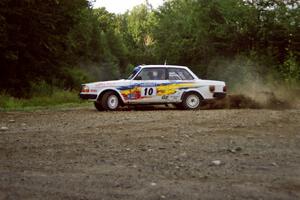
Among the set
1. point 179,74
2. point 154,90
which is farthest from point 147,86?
point 179,74

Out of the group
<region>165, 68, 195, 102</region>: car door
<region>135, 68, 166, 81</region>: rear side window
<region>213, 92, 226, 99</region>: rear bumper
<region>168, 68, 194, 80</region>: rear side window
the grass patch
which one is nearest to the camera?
<region>135, 68, 166, 81</region>: rear side window

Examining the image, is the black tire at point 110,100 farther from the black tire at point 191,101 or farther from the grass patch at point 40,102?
the grass patch at point 40,102

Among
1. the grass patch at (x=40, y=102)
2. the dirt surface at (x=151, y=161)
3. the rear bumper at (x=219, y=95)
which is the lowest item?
the dirt surface at (x=151, y=161)

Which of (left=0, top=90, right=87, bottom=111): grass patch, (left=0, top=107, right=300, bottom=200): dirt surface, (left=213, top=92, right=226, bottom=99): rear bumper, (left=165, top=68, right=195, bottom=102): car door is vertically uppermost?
(left=165, top=68, right=195, bottom=102): car door

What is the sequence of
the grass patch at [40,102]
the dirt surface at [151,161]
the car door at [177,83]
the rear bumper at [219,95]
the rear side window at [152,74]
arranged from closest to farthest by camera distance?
1. the dirt surface at [151,161]
2. the rear side window at [152,74]
3. the car door at [177,83]
4. the rear bumper at [219,95]
5. the grass patch at [40,102]

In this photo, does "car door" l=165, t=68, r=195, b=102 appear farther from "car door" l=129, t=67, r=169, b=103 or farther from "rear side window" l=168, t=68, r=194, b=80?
"car door" l=129, t=67, r=169, b=103

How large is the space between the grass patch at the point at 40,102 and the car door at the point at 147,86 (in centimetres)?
445

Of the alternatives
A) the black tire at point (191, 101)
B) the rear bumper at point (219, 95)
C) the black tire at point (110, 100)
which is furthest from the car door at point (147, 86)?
the rear bumper at point (219, 95)

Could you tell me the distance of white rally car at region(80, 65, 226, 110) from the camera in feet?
56.6

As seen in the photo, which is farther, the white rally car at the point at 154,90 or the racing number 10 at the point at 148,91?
the racing number 10 at the point at 148,91

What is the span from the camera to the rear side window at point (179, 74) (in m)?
17.9

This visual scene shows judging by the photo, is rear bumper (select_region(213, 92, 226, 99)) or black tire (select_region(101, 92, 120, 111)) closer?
black tire (select_region(101, 92, 120, 111))

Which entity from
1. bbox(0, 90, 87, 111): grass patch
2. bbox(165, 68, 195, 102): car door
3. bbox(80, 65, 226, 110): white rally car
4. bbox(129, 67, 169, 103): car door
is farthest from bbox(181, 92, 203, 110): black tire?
bbox(0, 90, 87, 111): grass patch

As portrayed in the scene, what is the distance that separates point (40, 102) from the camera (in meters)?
23.1
